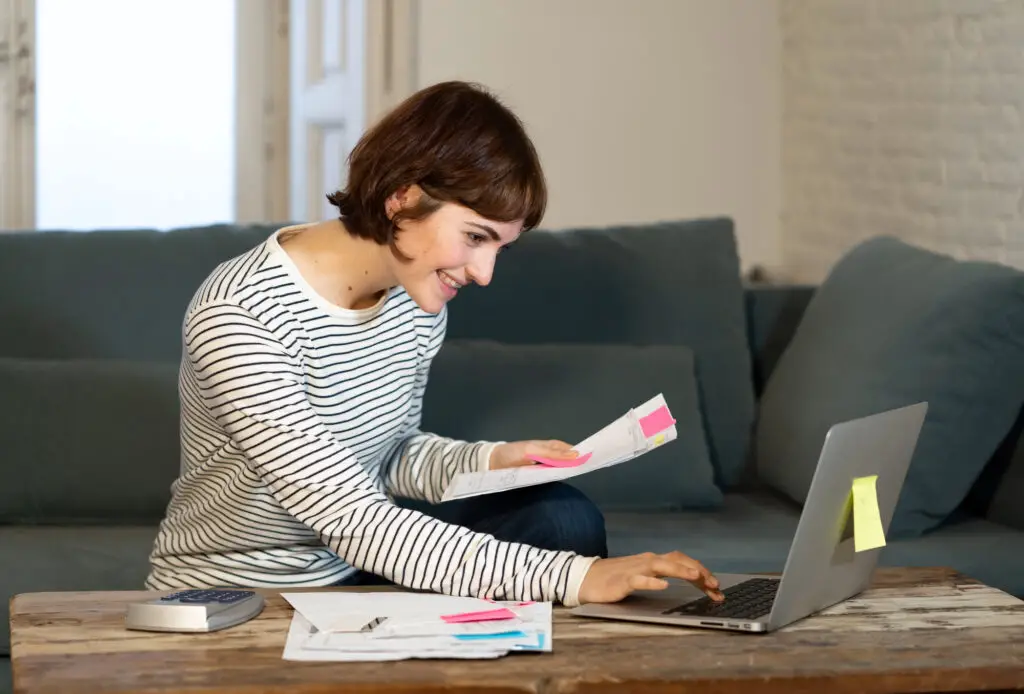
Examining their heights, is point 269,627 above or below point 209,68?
below

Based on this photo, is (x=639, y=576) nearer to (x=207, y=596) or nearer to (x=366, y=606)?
(x=366, y=606)

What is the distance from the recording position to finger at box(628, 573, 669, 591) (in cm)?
139

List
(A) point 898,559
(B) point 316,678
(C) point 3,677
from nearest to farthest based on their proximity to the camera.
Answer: (B) point 316,678, (C) point 3,677, (A) point 898,559

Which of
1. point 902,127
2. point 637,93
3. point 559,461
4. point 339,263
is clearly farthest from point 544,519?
point 637,93

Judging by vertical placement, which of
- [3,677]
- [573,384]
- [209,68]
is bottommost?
[3,677]

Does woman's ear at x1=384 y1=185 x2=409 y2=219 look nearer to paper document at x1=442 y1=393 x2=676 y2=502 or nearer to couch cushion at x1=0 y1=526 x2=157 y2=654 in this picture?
paper document at x1=442 y1=393 x2=676 y2=502

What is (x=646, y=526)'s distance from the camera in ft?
7.32

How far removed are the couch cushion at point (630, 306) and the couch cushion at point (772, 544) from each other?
0.32m

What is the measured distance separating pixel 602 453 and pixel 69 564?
0.95m

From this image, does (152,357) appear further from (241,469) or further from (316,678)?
(316,678)

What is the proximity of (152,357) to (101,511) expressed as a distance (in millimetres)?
294

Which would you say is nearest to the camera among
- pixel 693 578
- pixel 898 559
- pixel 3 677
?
pixel 693 578

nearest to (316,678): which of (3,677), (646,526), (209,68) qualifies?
(3,677)

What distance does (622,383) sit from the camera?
241 cm
